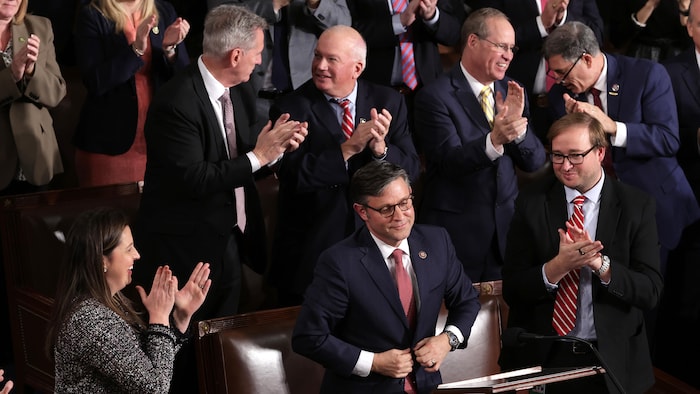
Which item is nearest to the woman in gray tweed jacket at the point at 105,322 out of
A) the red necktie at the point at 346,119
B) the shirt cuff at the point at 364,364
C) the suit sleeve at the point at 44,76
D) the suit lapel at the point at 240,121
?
the shirt cuff at the point at 364,364

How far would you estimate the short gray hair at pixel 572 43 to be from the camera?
4684mm

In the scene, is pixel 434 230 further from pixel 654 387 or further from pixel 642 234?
pixel 654 387

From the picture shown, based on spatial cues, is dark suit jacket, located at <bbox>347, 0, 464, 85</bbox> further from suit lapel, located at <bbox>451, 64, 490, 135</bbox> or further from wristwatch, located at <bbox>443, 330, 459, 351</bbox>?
wristwatch, located at <bbox>443, 330, 459, 351</bbox>

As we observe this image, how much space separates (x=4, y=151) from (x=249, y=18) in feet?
3.93

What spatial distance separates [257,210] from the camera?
4.31 meters

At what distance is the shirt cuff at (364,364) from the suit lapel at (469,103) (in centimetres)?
151

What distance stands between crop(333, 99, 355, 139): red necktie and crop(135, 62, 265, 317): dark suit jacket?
37cm

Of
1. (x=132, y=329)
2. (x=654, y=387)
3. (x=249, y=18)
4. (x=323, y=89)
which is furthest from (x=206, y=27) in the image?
(x=654, y=387)

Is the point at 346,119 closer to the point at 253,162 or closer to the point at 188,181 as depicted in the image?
the point at 253,162

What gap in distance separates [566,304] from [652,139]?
1277mm

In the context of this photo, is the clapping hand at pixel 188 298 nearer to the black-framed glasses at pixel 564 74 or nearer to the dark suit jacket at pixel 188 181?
the dark suit jacket at pixel 188 181

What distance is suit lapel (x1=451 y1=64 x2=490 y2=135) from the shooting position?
465 cm

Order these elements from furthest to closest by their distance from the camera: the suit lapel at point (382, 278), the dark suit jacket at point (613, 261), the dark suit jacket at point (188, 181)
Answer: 1. the dark suit jacket at point (188, 181)
2. the dark suit jacket at point (613, 261)
3. the suit lapel at point (382, 278)

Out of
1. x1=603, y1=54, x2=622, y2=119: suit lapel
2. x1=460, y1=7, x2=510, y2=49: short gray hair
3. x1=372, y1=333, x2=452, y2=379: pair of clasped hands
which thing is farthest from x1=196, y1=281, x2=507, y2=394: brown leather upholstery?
x1=603, y1=54, x2=622, y2=119: suit lapel
